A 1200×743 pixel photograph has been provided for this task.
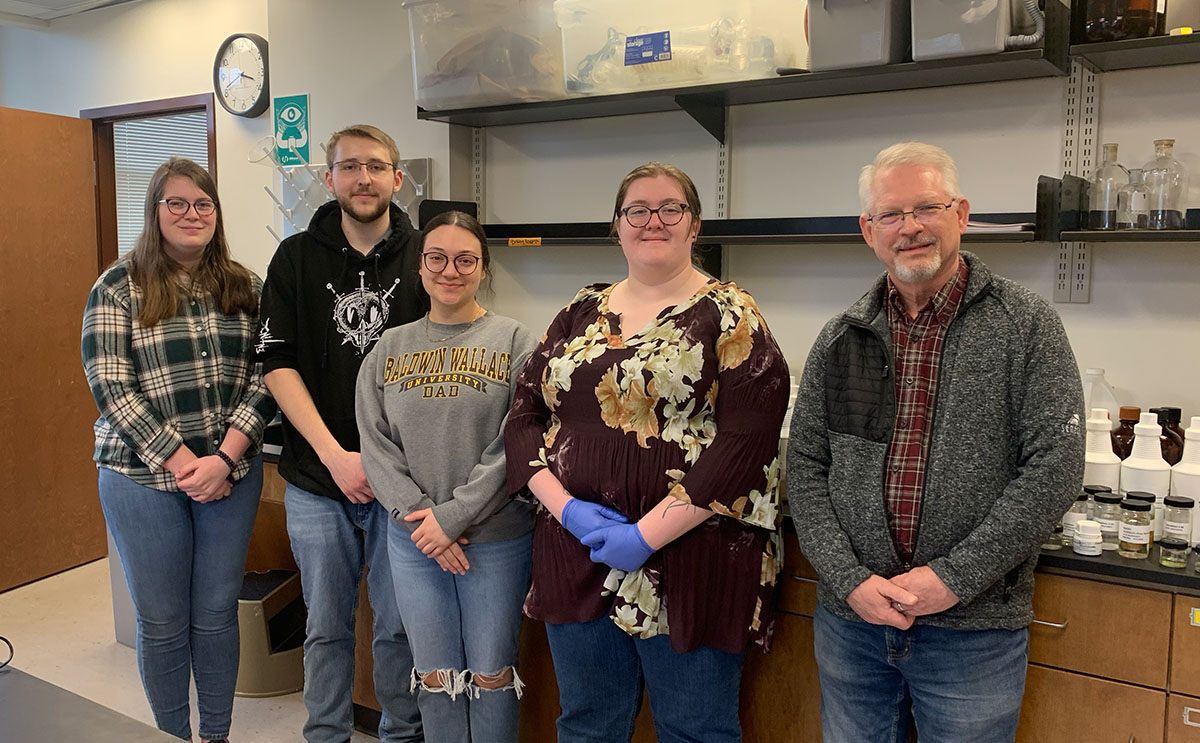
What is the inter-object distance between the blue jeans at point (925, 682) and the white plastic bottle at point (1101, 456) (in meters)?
0.46

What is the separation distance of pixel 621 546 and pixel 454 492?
45 cm

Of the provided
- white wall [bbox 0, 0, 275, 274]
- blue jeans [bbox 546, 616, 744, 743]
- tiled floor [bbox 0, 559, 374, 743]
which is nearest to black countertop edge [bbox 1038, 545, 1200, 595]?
blue jeans [bbox 546, 616, 744, 743]

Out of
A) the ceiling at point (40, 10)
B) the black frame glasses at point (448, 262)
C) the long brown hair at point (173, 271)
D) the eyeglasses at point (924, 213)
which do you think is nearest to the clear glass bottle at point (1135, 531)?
the eyeglasses at point (924, 213)

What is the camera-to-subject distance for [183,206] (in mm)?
2221

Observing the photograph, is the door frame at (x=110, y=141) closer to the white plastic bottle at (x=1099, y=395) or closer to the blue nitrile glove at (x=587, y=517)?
the blue nitrile glove at (x=587, y=517)

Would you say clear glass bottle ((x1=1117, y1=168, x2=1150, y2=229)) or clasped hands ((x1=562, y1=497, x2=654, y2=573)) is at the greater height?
clear glass bottle ((x1=1117, y1=168, x2=1150, y2=229))

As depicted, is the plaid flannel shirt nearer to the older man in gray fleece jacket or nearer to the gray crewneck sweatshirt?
the gray crewneck sweatshirt

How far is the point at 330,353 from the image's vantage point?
223cm

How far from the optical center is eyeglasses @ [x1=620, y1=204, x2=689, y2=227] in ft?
5.87

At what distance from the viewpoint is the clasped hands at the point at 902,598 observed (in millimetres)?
1520

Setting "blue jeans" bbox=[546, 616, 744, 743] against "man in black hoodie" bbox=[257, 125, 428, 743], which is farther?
"man in black hoodie" bbox=[257, 125, 428, 743]

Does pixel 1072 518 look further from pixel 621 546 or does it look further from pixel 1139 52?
pixel 1139 52

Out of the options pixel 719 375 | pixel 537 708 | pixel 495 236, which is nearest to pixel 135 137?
pixel 495 236

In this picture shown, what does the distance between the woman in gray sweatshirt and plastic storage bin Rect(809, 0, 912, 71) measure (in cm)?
99
